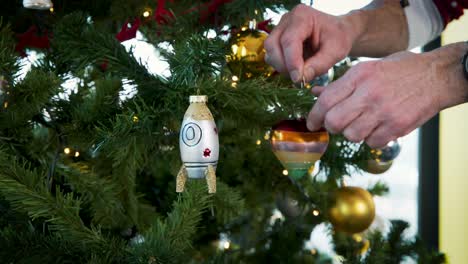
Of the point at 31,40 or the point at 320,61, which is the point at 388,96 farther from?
the point at 31,40

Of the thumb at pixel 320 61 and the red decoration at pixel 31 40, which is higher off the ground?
the red decoration at pixel 31 40

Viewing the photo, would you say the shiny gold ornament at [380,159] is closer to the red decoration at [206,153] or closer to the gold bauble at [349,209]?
the gold bauble at [349,209]

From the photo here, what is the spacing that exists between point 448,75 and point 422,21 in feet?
0.93

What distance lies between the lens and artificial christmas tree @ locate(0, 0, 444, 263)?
56cm

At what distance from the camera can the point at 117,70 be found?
618 mm

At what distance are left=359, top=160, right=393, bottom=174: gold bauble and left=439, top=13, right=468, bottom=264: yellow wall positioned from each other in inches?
39.9

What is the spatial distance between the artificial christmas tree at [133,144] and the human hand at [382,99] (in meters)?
0.06

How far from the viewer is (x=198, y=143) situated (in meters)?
0.54

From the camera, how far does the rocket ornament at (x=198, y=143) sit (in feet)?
1.78

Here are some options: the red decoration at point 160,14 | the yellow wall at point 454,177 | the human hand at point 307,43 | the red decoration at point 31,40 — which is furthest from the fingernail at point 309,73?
the yellow wall at point 454,177

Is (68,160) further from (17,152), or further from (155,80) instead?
(155,80)

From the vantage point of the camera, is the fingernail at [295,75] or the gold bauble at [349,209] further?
the gold bauble at [349,209]

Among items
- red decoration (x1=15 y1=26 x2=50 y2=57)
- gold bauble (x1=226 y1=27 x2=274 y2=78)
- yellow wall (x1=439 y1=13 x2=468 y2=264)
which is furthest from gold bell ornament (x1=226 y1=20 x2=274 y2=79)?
yellow wall (x1=439 y1=13 x2=468 y2=264)

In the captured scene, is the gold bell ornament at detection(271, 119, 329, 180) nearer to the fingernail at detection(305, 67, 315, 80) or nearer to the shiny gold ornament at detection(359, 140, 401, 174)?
the fingernail at detection(305, 67, 315, 80)
